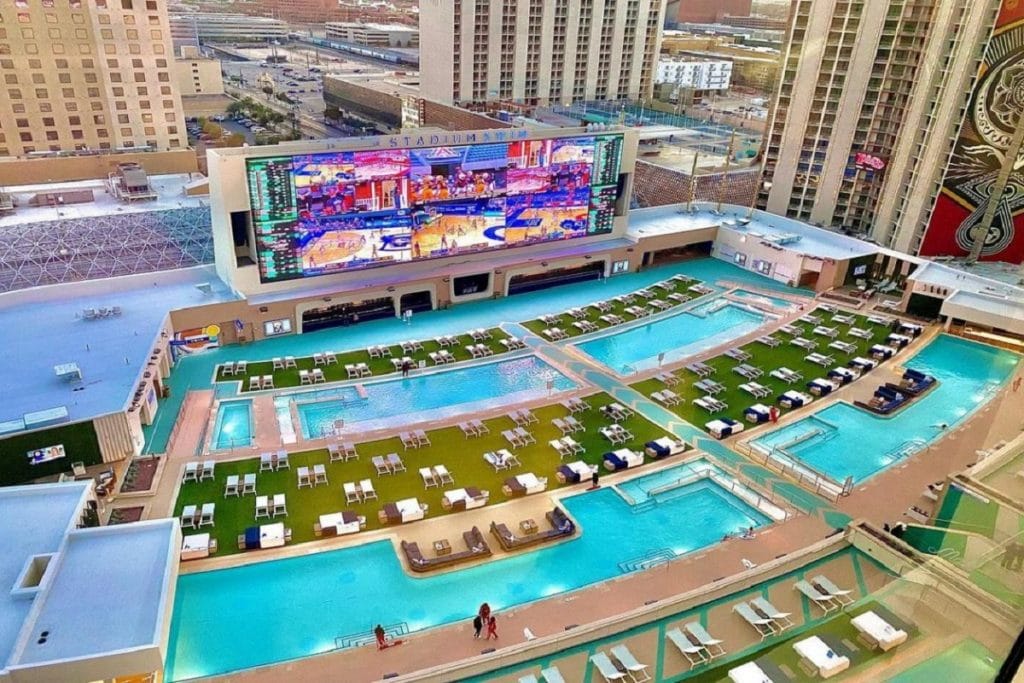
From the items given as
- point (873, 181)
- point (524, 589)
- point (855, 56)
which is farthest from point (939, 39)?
point (524, 589)

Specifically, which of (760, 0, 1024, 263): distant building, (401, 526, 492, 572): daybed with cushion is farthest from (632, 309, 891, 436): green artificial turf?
(760, 0, 1024, 263): distant building

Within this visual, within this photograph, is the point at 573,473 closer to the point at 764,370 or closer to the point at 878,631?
the point at 764,370

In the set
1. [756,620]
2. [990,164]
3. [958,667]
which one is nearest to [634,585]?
[756,620]

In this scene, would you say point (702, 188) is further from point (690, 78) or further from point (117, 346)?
point (690, 78)

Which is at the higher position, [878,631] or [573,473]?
[878,631]

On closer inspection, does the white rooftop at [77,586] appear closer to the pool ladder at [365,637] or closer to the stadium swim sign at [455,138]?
the pool ladder at [365,637]

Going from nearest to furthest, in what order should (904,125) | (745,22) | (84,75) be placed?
1. (904,125)
2. (84,75)
3. (745,22)

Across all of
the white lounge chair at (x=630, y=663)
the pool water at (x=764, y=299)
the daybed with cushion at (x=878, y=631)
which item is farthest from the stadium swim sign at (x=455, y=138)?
the daybed with cushion at (x=878, y=631)

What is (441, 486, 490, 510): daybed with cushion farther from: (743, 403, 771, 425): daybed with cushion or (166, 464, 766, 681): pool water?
(743, 403, 771, 425): daybed with cushion
